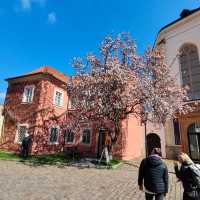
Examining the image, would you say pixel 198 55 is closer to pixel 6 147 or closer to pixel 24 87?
pixel 24 87

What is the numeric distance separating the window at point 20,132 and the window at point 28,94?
2.64 meters

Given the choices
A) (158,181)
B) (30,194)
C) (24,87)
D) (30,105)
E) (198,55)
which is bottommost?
(30,194)

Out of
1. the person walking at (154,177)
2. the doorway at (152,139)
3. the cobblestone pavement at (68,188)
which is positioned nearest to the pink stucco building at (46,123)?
the doorway at (152,139)

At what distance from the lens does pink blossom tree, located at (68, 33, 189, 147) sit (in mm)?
14859

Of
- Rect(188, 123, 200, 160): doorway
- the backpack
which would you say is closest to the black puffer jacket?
the backpack

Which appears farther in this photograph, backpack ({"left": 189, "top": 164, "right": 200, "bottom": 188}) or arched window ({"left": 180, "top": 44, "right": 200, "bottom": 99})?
arched window ({"left": 180, "top": 44, "right": 200, "bottom": 99})

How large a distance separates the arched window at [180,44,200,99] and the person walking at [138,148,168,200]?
654 inches

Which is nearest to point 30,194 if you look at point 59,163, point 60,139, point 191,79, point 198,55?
point 59,163

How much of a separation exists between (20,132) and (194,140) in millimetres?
17065

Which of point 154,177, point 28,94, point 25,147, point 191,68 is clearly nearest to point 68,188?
point 154,177

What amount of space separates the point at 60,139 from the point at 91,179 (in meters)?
12.0

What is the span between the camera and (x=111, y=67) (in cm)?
1528

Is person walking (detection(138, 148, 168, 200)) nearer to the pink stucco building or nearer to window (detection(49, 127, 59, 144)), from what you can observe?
the pink stucco building

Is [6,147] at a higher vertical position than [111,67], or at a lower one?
lower
